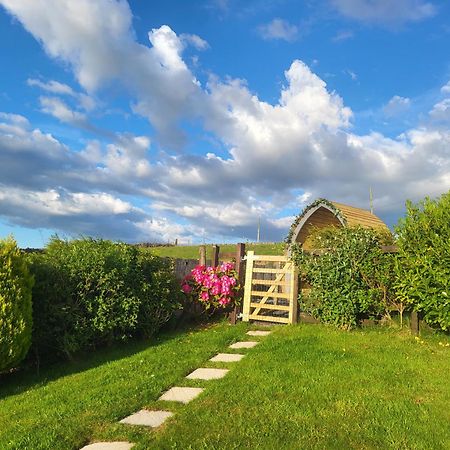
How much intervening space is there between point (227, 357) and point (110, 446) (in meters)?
3.71

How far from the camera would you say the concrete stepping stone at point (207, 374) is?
6.56 meters

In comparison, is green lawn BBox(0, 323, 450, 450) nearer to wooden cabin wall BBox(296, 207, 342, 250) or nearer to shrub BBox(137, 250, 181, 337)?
shrub BBox(137, 250, 181, 337)

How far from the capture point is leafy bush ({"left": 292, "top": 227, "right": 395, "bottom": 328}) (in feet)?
31.6

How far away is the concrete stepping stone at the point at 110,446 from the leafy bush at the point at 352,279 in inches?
255

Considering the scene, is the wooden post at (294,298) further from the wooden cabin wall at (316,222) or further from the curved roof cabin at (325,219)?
the wooden cabin wall at (316,222)

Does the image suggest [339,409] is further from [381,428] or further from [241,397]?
[241,397]

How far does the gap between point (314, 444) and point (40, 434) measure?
282 centimetres

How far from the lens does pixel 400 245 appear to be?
9250 mm

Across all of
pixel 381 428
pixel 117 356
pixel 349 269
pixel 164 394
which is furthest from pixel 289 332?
Answer: pixel 381 428

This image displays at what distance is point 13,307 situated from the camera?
690 centimetres

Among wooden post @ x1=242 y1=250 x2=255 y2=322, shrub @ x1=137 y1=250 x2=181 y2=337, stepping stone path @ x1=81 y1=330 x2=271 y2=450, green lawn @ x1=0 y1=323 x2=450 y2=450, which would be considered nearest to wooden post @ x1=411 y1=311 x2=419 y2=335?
green lawn @ x1=0 y1=323 x2=450 y2=450

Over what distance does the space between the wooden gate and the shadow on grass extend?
2.68m

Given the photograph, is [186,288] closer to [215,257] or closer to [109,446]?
[215,257]

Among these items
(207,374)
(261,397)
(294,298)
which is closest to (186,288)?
(294,298)
